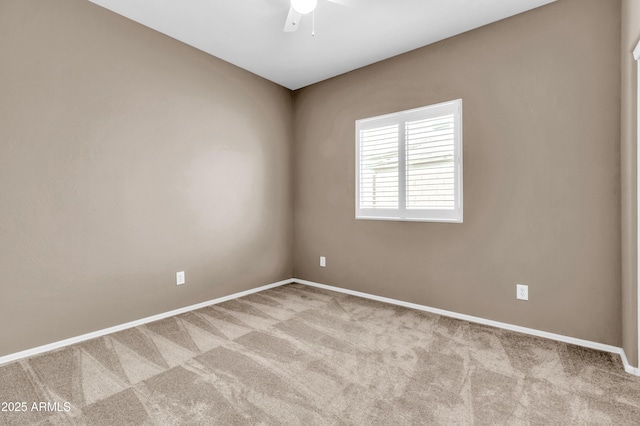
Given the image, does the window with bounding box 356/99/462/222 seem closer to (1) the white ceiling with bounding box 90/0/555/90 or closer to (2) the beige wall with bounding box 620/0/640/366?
(1) the white ceiling with bounding box 90/0/555/90

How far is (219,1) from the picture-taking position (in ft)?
8.00

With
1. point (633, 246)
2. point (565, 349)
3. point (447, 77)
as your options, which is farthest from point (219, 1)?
point (565, 349)

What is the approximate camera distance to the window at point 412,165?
2947mm

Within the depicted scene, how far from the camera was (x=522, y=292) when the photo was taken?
8.46 ft

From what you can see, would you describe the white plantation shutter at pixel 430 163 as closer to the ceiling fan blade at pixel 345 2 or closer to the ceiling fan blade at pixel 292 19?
the ceiling fan blade at pixel 345 2

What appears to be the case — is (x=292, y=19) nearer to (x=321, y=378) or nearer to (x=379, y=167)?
(x=379, y=167)

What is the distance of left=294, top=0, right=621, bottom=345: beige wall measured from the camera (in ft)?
7.45

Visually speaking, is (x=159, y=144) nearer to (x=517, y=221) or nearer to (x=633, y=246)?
(x=517, y=221)

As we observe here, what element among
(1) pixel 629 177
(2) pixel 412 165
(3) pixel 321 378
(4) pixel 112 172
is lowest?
(3) pixel 321 378

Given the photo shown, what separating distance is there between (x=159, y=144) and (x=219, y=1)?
1347mm

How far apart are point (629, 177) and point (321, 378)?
2.39 metres

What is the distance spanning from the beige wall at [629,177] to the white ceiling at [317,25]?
73 cm

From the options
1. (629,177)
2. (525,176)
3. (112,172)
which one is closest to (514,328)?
(525,176)

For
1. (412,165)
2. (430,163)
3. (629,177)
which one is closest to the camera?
(629,177)
